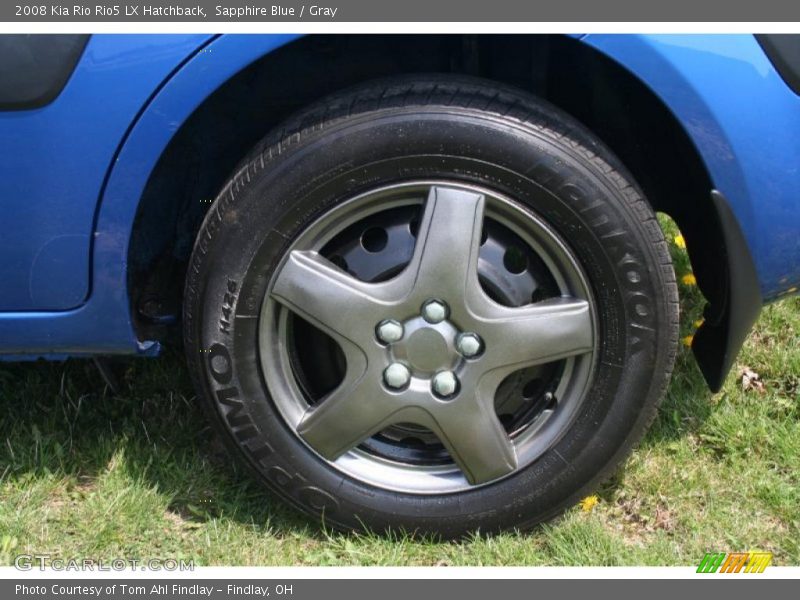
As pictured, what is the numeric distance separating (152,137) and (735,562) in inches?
69.9

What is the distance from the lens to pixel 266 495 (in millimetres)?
2471

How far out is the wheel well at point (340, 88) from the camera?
2.15 metres

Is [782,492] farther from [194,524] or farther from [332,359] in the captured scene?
[194,524]

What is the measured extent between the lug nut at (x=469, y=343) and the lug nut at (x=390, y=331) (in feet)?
0.46

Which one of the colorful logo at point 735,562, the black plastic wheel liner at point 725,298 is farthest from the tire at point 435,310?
the colorful logo at point 735,562

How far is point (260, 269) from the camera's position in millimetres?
2094

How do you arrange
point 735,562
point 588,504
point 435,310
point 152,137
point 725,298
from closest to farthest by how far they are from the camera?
point 152,137 → point 435,310 → point 725,298 → point 735,562 → point 588,504

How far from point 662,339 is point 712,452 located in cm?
70

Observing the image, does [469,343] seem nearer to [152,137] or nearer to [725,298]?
[725,298]

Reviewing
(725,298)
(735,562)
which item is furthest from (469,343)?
(735,562)

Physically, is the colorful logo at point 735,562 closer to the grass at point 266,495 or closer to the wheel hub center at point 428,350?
the grass at point 266,495

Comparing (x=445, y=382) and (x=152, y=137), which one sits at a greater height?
(x=152, y=137)

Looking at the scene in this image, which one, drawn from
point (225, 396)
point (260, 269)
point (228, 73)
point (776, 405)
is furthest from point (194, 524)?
point (776, 405)

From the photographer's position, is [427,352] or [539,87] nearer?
[427,352]
